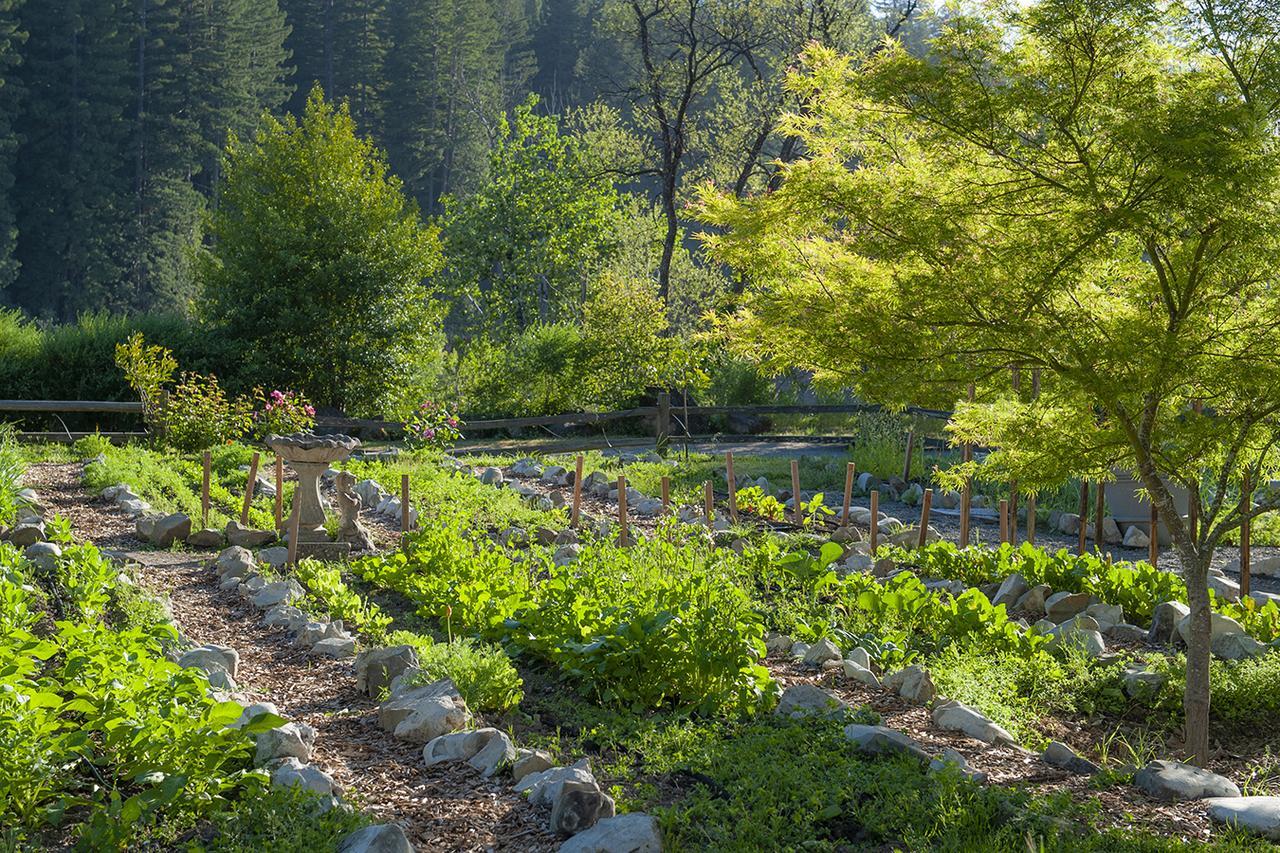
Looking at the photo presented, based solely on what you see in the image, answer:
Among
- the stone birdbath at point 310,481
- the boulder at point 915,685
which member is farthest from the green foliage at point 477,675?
the stone birdbath at point 310,481

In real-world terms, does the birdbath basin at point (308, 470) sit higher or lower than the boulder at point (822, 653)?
higher

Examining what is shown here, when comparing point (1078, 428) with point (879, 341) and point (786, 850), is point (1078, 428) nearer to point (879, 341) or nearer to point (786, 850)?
point (879, 341)

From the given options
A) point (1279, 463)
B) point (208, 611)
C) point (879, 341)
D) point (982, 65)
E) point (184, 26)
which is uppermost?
point (184, 26)

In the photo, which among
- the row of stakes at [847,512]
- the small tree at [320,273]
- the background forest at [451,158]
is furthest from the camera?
the background forest at [451,158]

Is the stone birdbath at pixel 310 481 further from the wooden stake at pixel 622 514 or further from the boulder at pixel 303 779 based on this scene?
the boulder at pixel 303 779

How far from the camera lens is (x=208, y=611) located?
689 centimetres

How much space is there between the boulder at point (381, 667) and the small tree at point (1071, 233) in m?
2.28

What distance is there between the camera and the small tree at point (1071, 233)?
4.58 meters

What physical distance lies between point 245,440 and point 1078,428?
39.0 ft

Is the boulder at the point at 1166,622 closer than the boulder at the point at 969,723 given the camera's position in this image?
No

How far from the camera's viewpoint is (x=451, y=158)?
4678 cm

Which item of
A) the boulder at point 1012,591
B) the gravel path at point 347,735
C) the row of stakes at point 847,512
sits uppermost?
the row of stakes at point 847,512

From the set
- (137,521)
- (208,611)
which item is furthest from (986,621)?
(137,521)

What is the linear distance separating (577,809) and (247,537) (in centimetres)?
584
